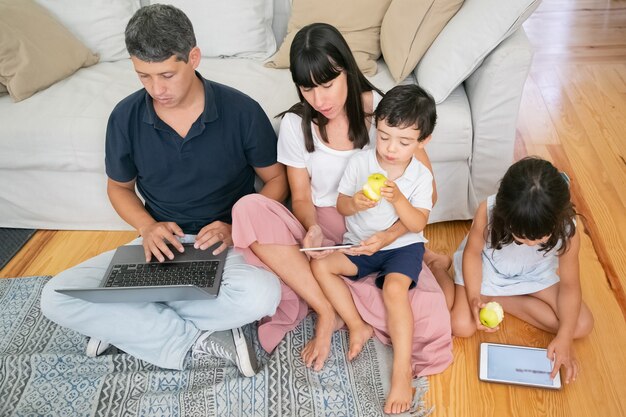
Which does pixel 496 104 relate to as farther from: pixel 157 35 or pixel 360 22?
pixel 157 35

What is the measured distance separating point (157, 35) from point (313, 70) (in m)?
0.42

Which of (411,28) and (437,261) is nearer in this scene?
(437,261)

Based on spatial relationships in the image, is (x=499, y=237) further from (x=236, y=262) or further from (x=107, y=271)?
(x=107, y=271)

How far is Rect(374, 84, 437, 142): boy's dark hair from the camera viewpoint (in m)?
1.65

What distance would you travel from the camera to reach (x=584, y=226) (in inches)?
92.2

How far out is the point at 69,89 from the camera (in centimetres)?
247

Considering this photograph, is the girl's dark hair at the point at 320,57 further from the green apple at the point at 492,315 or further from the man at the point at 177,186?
the green apple at the point at 492,315

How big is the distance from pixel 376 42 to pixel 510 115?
623 mm

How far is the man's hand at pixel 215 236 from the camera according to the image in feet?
6.21

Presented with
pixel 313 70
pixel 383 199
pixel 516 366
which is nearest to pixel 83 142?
pixel 313 70

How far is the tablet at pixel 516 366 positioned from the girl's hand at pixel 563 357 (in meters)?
0.02

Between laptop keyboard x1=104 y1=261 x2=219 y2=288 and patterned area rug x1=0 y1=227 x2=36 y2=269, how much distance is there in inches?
32.3

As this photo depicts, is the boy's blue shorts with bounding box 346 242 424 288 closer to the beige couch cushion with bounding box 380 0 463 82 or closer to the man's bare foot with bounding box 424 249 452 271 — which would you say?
the man's bare foot with bounding box 424 249 452 271

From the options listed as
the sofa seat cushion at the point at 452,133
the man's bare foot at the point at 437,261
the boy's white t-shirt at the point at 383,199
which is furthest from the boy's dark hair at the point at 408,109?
the man's bare foot at the point at 437,261
